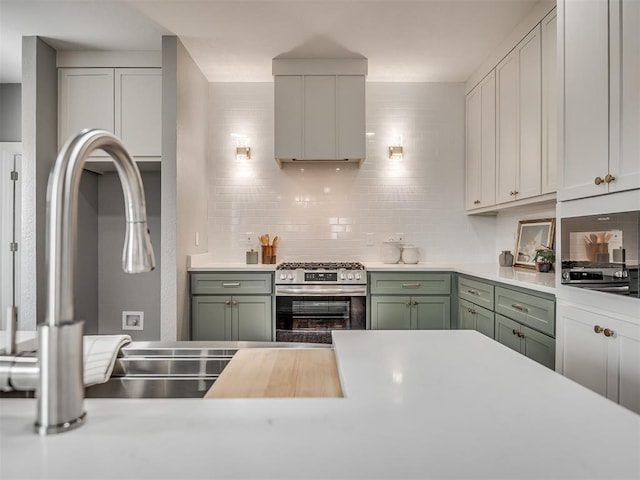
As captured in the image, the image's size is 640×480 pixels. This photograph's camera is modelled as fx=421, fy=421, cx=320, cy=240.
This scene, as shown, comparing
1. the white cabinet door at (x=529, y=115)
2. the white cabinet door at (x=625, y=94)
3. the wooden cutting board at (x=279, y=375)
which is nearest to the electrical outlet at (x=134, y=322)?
the wooden cutting board at (x=279, y=375)

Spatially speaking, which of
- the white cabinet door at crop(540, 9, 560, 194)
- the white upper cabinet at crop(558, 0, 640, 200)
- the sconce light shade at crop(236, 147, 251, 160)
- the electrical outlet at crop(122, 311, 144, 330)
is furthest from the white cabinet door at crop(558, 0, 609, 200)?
the electrical outlet at crop(122, 311, 144, 330)

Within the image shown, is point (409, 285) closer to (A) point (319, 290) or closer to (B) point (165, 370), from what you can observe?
(A) point (319, 290)

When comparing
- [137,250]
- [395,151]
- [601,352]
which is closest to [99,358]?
[137,250]

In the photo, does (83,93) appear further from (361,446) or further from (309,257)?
(361,446)

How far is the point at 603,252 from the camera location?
163 cm

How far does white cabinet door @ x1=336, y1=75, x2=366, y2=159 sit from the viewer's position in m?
3.71

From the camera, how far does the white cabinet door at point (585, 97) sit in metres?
1.66

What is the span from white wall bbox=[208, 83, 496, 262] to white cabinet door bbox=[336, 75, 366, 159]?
50 centimetres

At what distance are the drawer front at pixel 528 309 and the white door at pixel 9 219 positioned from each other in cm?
419

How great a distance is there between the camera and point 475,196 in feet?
12.8

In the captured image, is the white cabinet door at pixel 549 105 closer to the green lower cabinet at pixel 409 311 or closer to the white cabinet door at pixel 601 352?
the white cabinet door at pixel 601 352

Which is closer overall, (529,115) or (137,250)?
(137,250)

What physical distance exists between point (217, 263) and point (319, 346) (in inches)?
113

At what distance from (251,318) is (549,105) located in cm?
268
